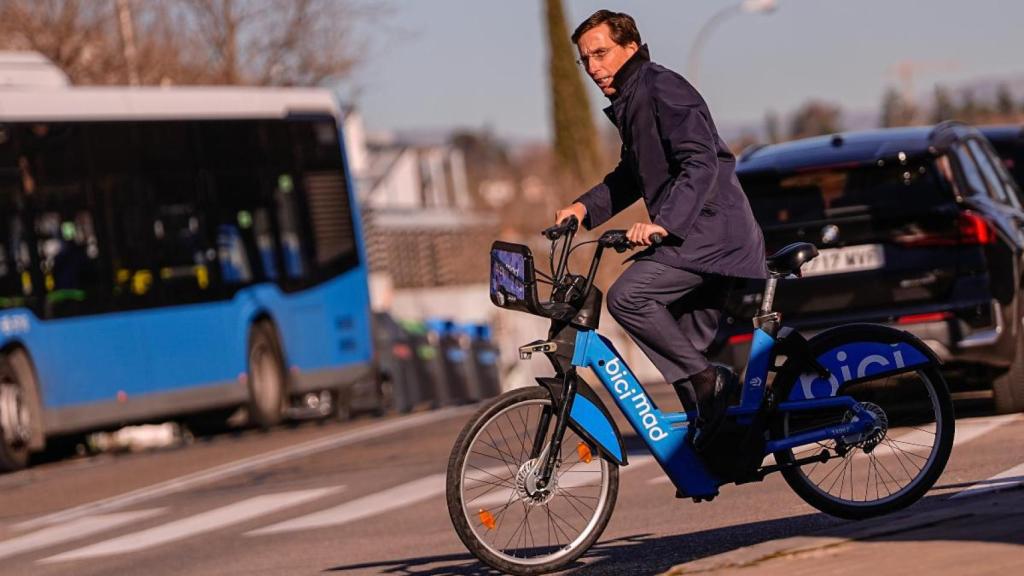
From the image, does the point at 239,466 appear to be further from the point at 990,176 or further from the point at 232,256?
the point at 990,176

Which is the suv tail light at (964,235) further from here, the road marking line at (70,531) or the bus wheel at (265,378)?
the bus wheel at (265,378)

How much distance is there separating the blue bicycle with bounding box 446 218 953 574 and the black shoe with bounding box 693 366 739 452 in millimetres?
36

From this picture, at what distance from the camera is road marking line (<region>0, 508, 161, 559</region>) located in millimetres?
12062

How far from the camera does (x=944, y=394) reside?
820cm


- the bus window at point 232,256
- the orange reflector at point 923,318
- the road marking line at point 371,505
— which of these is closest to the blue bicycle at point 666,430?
the road marking line at point 371,505

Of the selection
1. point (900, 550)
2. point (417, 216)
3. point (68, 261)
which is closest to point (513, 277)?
point (900, 550)

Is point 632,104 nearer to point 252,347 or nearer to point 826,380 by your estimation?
point 826,380

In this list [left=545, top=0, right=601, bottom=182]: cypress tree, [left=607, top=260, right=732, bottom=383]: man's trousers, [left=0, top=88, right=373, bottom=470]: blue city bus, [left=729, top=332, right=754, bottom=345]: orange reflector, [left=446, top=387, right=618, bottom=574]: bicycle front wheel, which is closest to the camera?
[left=446, top=387, right=618, bottom=574]: bicycle front wheel

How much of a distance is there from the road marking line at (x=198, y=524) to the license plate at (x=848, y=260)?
3334mm

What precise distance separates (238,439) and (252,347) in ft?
4.96

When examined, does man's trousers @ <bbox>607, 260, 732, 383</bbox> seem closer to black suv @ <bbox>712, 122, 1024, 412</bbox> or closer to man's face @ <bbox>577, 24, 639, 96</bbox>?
man's face @ <bbox>577, 24, 639, 96</bbox>

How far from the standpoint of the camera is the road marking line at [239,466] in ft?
45.9

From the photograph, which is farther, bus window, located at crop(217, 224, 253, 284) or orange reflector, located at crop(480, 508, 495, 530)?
bus window, located at crop(217, 224, 253, 284)

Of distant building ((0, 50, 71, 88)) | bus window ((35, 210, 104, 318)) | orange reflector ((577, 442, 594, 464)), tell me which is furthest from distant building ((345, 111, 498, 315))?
orange reflector ((577, 442, 594, 464))
